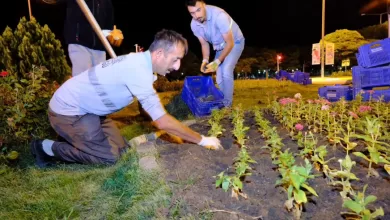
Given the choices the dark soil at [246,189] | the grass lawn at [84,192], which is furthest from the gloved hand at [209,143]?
the grass lawn at [84,192]

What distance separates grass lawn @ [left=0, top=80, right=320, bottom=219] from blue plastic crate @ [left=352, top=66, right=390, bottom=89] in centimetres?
445

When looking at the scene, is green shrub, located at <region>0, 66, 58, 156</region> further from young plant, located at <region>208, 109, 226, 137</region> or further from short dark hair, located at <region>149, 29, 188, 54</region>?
young plant, located at <region>208, 109, 226, 137</region>

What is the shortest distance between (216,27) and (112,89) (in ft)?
7.22

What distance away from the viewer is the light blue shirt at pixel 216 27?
4426 millimetres

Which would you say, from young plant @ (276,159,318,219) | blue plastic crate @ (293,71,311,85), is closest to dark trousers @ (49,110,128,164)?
young plant @ (276,159,318,219)

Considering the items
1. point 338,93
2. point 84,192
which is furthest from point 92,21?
point 338,93

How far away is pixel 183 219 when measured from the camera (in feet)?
5.74

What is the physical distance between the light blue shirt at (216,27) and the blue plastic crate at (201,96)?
2.13ft

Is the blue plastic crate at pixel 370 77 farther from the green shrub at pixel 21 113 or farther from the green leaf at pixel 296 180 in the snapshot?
the green shrub at pixel 21 113

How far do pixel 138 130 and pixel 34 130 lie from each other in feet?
4.39

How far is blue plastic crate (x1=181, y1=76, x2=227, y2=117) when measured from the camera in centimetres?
464

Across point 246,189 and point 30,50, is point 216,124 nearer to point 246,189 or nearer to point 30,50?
point 246,189

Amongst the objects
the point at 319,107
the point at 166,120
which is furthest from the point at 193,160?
the point at 319,107

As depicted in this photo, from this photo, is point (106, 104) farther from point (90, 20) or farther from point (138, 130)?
point (138, 130)
